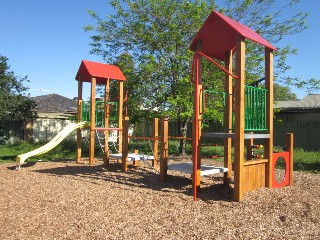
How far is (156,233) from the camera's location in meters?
4.38

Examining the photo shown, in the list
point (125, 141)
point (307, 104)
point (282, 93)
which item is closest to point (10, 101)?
point (125, 141)

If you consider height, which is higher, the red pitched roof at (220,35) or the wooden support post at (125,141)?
the red pitched roof at (220,35)

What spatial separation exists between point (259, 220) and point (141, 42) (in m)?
10.9

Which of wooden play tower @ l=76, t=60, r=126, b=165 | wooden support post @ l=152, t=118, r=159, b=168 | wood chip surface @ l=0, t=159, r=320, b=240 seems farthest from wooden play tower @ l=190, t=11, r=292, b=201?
wooden play tower @ l=76, t=60, r=126, b=165

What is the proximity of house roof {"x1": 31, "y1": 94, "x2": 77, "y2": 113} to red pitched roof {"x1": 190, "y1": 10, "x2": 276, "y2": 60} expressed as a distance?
24.1 m

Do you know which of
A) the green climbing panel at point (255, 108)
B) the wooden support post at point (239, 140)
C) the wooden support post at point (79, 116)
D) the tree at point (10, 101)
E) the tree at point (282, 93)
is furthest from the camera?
the tree at point (282, 93)

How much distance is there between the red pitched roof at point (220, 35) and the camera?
6.38 metres

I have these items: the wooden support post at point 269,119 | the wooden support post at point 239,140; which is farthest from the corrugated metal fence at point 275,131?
the wooden support post at point 239,140

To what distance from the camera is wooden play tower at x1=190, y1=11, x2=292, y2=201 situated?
6.07 metres

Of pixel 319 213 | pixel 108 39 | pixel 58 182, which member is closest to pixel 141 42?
pixel 108 39

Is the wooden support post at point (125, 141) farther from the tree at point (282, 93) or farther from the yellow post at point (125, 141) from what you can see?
the tree at point (282, 93)

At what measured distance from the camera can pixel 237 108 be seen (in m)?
6.08

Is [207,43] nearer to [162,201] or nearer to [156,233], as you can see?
[162,201]

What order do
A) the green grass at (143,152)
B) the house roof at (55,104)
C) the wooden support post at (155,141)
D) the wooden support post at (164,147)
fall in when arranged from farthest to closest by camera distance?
the house roof at (55,104), the green grass at (143,152), the wooden support post at (155,141), the wooden support post at (164,147)
